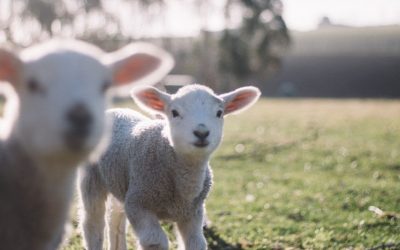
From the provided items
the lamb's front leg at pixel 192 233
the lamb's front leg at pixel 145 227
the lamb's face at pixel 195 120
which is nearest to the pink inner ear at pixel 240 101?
the lamb's face at pixel 195 120

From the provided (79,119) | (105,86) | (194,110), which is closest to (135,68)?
(105,86)

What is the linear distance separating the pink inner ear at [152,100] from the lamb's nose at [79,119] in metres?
2.33

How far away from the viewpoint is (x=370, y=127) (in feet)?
62.0

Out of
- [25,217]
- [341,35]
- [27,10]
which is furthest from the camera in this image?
[341,35]

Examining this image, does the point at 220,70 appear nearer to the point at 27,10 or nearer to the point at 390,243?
the point at 27,10

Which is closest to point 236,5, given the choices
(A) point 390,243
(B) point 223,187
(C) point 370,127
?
(C) point 370,127

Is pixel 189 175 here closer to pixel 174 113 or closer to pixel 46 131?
pixel 174 113

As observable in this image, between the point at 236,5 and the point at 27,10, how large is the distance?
49.4ft

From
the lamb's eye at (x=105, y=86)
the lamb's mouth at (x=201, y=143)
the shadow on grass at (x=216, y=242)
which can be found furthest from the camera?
the shadow on grass at (x=216, y=242)

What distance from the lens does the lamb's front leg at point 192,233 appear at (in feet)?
17.1

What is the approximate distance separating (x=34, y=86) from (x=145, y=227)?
1948 millimetres

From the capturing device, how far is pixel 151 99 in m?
5.70

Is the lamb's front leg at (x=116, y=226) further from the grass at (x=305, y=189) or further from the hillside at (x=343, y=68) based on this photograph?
the hillside at (x=343, y=68)

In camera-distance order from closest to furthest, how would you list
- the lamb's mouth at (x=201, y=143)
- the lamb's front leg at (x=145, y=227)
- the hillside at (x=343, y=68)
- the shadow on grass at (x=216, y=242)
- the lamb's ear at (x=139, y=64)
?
the lamb's ear at (x=139, y=64)
the lamb's front leg at (x=145, y=227)
the lamb's mouth at (x=201, y=143)
the shadow on grass at (x=216, y=242)
the hillside at (x=343, y=68)
